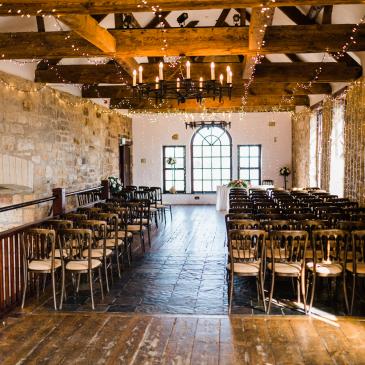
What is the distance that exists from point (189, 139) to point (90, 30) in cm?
1100

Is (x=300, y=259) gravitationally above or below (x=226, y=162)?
below

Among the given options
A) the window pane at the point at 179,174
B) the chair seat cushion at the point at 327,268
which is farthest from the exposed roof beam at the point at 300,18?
the window pane at the point at 179,174

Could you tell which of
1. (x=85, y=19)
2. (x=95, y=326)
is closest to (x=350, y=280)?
(x=95, y=326)

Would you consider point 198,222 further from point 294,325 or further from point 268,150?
point 294,325

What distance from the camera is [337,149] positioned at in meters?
10.4

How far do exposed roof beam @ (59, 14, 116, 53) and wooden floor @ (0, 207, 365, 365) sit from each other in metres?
3.12

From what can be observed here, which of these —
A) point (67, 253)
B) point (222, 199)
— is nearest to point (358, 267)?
point (67, 253)

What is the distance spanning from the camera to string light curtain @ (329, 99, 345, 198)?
10075 mm

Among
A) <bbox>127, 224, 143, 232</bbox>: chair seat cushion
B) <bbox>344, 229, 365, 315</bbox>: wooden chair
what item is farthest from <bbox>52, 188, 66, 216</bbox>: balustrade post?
<bbox>344, 229, 365, 315</bbox>: wooden chair

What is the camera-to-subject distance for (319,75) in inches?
356

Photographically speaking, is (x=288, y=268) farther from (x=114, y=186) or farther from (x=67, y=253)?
(x=114, y=186)

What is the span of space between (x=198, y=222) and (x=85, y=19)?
727cm

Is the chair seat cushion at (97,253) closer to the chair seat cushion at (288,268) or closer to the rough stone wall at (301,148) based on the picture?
the chair seat cushion at (288,268)

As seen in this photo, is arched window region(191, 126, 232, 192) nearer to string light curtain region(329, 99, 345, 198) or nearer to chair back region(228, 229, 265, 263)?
string light curtain region(329, 99, 345, 198)
